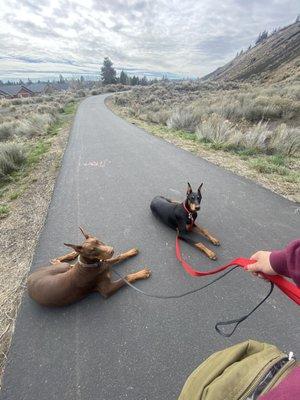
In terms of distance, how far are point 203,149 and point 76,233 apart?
593 centimetres

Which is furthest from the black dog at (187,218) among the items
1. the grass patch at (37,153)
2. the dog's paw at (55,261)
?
the grass patch at (37,153)

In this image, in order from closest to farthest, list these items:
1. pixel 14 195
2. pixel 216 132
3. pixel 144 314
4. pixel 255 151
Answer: pixel 144 314, pixel 14 195, pixel 255 151, pixel 216 132

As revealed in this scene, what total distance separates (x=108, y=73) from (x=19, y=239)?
8062 centimetres

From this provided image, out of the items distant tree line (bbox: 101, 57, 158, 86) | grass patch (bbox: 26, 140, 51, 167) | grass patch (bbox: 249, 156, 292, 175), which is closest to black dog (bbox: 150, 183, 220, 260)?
grass patch (bbox: 249, 156, 292, 175)

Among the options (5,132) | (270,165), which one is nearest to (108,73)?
(5,132)

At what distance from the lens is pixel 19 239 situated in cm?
458

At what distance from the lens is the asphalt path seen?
236 centimetres

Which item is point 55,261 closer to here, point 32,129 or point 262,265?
point 262,265

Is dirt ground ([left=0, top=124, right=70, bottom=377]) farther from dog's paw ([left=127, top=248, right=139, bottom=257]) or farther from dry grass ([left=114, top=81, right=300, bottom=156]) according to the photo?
dry grass ([left=114, top=81, right=300, bottom=156])

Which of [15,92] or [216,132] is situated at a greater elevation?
[216,132]

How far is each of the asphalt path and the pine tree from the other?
79026mm

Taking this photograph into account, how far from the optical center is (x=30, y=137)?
14.4 metres

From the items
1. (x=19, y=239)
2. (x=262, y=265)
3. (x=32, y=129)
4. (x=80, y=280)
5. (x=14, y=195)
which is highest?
(x=262, y=265)

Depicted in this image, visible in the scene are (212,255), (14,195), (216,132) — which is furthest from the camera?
(216,132)
